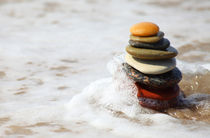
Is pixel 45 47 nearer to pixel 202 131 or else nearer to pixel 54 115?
pixel 54 115

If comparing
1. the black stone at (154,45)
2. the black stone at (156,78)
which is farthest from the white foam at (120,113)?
the black stone at (154,45)

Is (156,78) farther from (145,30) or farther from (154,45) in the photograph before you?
(145,30)

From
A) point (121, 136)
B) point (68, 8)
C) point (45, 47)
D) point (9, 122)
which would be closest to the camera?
point (121, 136)

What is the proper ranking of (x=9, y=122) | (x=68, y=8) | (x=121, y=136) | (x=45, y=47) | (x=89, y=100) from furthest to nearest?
(x=68, y=8), (x=45, y=47), (x=89, y=100), (x=9, y=122), (x=121, y=136)

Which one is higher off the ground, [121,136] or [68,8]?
[68,8]

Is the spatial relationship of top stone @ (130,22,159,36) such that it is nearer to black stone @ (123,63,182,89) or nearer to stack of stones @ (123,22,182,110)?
stack of stones @ (123,22,182,110)

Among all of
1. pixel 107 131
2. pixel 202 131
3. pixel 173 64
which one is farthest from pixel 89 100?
pixel 202 131

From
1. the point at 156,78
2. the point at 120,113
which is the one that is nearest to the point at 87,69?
the point at 120,113

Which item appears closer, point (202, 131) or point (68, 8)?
point (202, 131)

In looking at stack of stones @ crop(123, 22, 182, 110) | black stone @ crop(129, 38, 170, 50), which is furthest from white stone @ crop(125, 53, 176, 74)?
black stone @ crop(129, 38, 170, 50)
